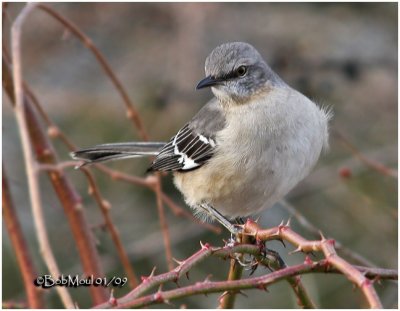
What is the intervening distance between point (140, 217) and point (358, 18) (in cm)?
319

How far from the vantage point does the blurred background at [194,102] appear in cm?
633

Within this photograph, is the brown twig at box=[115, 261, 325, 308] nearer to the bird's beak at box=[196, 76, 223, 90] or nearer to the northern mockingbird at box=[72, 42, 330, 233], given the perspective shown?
the northern mockingbird at box=[72, 42, 330, 233]

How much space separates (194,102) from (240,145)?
118 inches

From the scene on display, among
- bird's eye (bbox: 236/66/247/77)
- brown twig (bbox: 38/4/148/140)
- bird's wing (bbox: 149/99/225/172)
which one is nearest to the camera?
brown twig (bbox: 38/4/148/140)

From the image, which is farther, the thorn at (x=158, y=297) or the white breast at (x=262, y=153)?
the white breast at (x=262, y=153)

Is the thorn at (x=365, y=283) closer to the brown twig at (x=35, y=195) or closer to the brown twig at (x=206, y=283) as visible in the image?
the brown twig at (x=206, y=283)

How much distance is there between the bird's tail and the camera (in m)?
3.95

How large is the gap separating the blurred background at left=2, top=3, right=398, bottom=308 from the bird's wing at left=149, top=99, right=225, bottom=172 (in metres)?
1.48

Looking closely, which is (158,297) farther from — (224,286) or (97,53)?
(97,53)

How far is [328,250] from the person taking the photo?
204 centimetres

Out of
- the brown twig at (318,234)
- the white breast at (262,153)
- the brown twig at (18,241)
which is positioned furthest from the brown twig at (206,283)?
the white breast at (262,153)

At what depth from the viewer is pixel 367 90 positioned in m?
7.08

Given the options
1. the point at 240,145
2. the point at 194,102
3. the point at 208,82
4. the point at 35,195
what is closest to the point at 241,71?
the point at 208,82

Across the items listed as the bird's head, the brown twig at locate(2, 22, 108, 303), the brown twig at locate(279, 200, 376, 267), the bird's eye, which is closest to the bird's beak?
the bird's head
